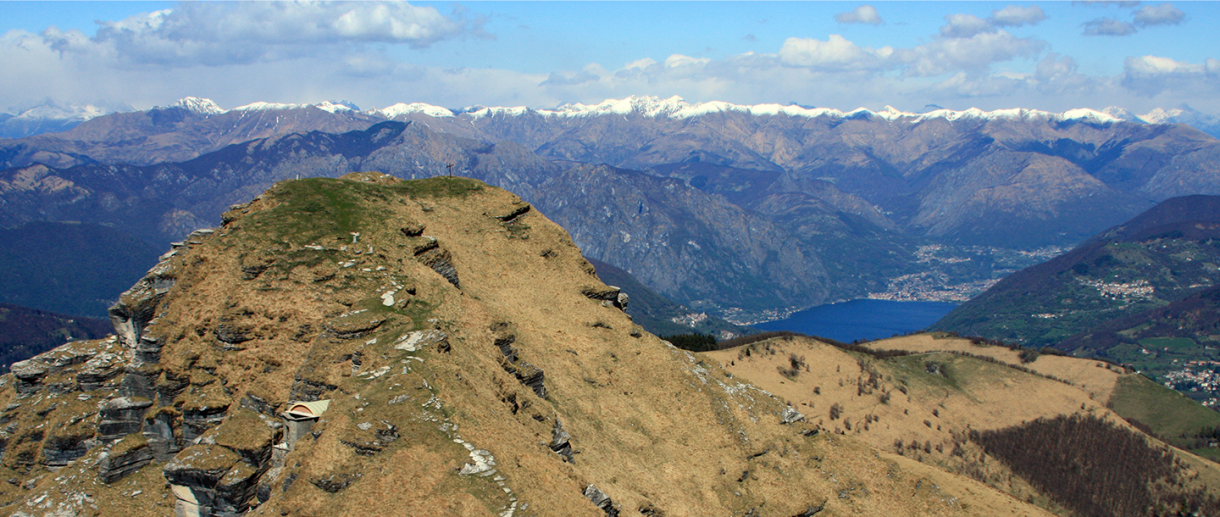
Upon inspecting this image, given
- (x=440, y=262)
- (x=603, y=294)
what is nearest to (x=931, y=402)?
(x=603, y=294)

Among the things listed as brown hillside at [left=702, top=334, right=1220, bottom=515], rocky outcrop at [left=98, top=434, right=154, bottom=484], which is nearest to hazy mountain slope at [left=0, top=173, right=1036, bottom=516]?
rocky outcrop at [left=98, top=434, right=154, bottom=484]

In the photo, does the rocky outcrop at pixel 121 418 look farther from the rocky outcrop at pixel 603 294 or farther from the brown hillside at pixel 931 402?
the brown hillside at pixel 931 402

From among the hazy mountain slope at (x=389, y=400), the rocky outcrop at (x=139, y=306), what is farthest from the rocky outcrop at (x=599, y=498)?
the rocky outcrop at (x=139, y=306)

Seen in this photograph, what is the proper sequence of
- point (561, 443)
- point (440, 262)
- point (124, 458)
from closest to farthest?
point (124, 458) < point (561, 443) < point (440, 262)

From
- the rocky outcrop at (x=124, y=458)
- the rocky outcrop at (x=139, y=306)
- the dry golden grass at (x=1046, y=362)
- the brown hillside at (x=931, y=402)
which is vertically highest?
the rocky outcrop at (x=139, y=306)

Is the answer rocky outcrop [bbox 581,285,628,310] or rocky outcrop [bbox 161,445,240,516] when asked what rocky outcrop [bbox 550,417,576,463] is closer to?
rocky outcrop [bbox 161,445,240,516]

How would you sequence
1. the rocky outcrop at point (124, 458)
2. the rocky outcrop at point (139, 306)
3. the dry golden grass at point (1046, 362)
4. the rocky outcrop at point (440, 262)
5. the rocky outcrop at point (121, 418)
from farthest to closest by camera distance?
1. the dry golden grass at point (1046, 362)
2. the rocky outcrop at point (440, 262)
3. the rocky outcrop at point (139, 306)
4. the rocky outcrop at point (121, 418)
5. the rocky outcrop at point (124, 458)

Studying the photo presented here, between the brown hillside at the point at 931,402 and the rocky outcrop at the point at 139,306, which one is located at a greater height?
the rocky outcrop at the point at 139,306

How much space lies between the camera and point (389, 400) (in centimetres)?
2848

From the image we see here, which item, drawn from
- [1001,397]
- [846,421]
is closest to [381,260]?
[846,421]

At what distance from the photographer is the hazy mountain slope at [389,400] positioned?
27.0 meters

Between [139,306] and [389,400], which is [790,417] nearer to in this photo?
[389,400]

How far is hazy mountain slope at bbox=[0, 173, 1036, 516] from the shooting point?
27.0 m

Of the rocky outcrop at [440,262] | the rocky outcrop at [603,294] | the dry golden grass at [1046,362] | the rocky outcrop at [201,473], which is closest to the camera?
the rocky outcrop at [201,473]
